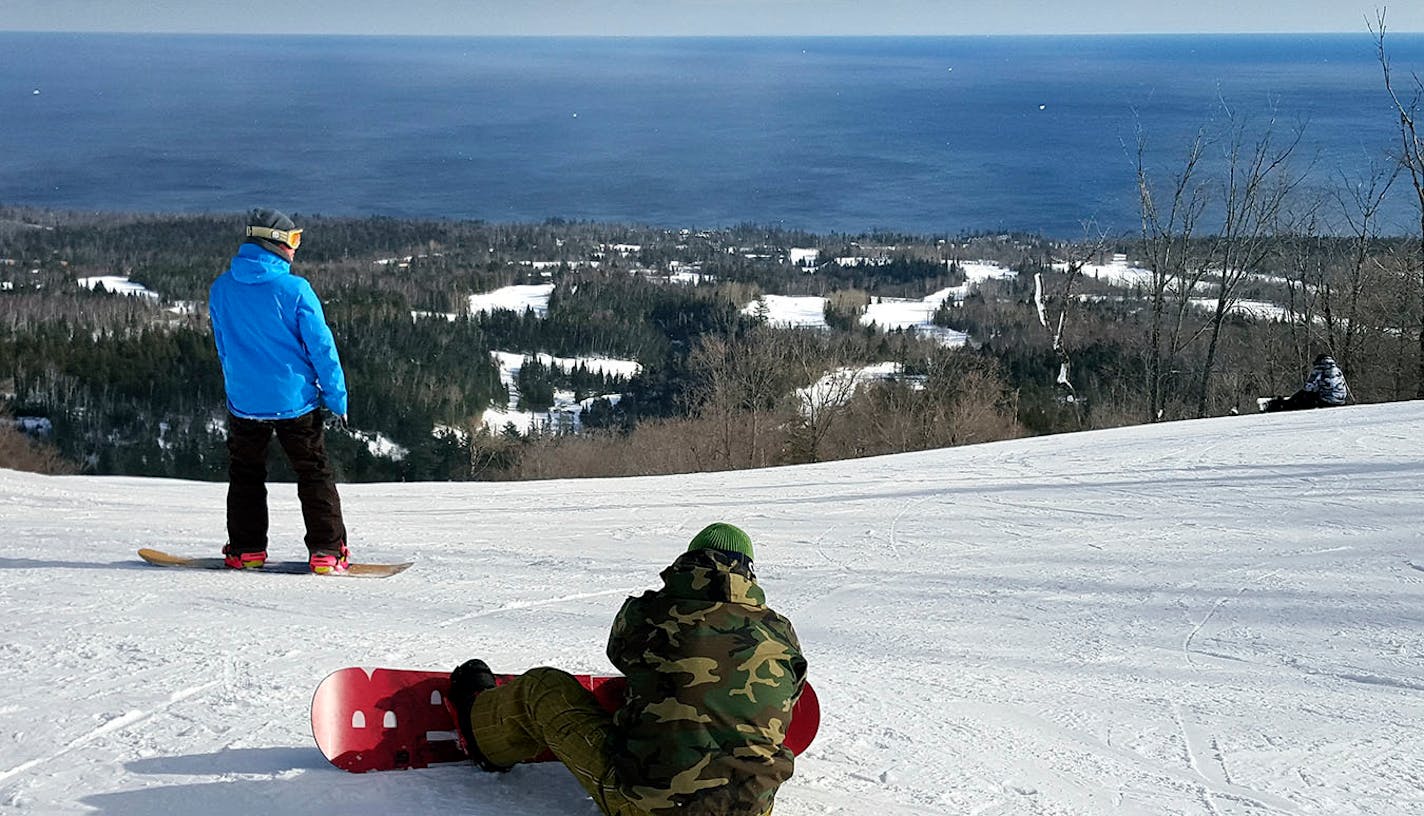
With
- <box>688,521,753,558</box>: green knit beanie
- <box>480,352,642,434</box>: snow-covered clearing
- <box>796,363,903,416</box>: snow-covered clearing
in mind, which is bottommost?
<box>480,352,642,434</box>: snow-covered clearing

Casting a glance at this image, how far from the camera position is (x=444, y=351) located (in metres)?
76.6

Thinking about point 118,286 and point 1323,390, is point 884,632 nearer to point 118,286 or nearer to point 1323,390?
point 1323,390

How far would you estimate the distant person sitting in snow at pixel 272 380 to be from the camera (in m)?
4.88

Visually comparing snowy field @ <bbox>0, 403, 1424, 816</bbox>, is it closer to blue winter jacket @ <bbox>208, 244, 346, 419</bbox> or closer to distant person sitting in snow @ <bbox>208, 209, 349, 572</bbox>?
distant person sitting in snow @ <bbox>208, 209, 349, 572</bbox>

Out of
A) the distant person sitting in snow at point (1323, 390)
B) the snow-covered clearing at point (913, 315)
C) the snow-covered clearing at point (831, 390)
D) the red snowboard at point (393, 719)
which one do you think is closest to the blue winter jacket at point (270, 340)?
the red snowboard at point (393, 719)

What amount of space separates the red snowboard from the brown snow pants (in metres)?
2.28

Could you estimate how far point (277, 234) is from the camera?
15.9 feet

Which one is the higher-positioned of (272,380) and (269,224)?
(269,224)

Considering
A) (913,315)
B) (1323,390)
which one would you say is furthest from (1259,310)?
(913,315)

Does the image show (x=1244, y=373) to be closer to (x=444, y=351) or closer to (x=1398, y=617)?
(x=1398, y=617)

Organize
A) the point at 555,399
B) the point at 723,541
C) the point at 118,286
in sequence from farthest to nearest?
the point at 118,286
the point at 555,399
the point at 723,541

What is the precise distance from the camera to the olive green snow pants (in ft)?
8.68

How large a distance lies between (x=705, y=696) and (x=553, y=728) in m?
0.50

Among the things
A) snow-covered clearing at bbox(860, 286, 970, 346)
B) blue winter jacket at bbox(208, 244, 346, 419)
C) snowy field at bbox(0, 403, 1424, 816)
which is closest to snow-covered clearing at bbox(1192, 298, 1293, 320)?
snow-covered clearing at bbox(860, 286, 970, 346)
